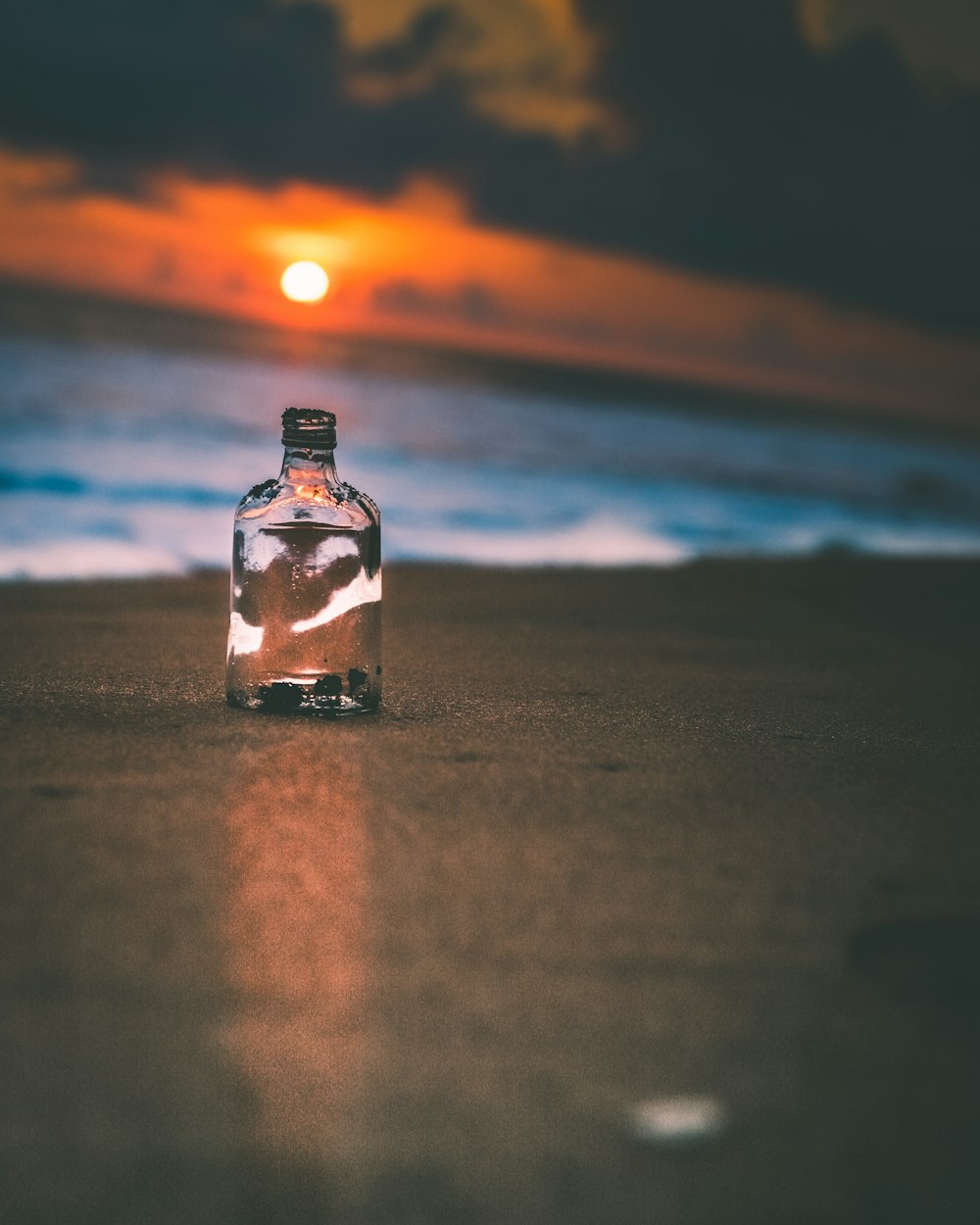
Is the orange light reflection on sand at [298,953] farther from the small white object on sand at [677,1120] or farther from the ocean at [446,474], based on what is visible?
the ocean at [446,474]

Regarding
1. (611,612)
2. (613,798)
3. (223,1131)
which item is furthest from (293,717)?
(611,612)

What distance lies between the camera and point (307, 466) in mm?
1813

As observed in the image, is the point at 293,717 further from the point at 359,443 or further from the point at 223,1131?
the point at 359,443

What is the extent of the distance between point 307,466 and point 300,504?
53 millimetres

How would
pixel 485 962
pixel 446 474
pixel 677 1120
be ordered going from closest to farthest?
pixel 677 1120 < pixel 485 962 < pixel 446 474

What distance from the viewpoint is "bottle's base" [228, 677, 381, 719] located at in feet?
5.83

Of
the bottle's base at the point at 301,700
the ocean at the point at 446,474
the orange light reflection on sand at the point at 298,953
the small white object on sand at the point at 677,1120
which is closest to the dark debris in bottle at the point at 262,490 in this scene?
the bottle's base at the point at 301,700

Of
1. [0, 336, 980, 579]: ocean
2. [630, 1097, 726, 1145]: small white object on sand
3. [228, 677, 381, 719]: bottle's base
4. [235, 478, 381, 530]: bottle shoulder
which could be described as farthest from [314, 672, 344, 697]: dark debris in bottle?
[0, 336, 980, 579]: ocean

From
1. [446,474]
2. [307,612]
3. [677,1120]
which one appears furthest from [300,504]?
[446,474]

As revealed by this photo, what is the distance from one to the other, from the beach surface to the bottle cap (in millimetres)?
373

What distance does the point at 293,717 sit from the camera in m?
1.75

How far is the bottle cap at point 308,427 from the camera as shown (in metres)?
1.75

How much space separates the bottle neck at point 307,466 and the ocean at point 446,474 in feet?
4.80

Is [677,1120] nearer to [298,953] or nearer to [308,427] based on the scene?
[298,953]
